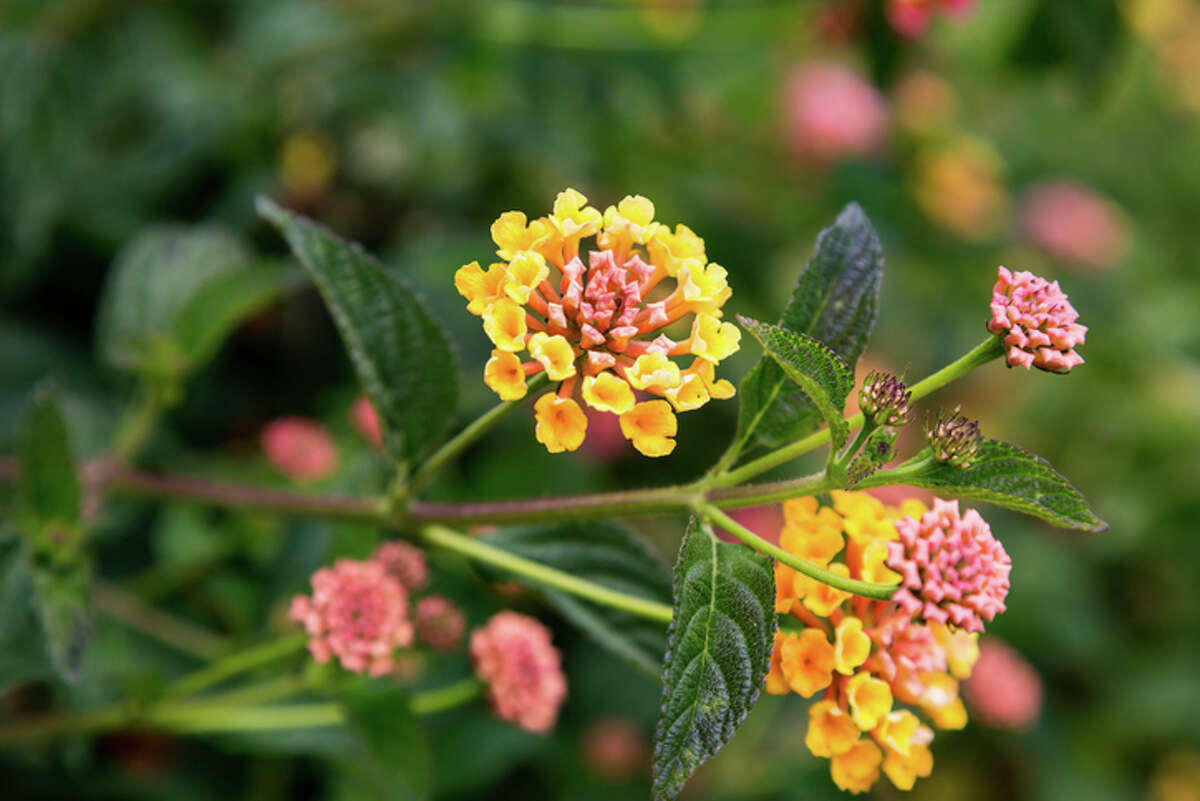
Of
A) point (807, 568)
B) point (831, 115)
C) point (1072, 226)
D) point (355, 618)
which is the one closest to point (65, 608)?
point (355, 618)

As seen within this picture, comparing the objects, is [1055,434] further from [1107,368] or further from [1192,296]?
[1192,296]

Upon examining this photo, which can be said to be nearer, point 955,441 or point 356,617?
point 955,441

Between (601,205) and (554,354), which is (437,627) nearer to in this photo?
(554,354)

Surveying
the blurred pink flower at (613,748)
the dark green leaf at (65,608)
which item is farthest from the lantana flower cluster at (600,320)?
the blurred pink flower at (613,748)

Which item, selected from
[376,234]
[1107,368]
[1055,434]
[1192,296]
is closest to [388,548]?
[376,234]

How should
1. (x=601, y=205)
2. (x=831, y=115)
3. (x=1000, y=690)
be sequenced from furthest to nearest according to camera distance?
(x=831, y=115), (x=601, y=205), (x=1000, y=690)

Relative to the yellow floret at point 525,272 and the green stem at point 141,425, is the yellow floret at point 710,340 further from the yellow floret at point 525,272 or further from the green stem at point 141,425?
the green stem at point 141,425

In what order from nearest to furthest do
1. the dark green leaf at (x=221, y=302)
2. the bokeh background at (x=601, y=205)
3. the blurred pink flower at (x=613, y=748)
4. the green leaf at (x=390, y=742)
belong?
1. the green leaf at (x=390, y=742)
2. the dark green leaf at (x=221, y=302)
3. the bokeh background at (x=601, y=205)
4. the blurred pink flower at (x=613, y=748)
